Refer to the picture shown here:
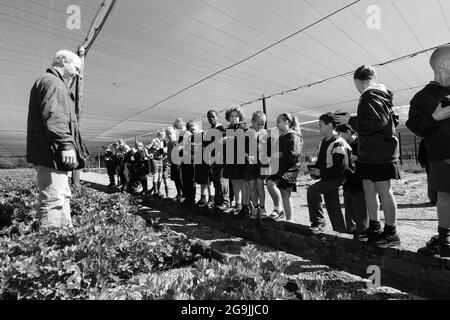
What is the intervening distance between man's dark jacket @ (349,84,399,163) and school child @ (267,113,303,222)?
1.53 m

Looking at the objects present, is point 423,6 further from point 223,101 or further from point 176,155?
point 223,101

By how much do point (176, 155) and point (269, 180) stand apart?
2768 mm

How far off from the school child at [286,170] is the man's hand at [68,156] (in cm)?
267

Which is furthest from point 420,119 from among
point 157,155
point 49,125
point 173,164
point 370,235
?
point 157,155

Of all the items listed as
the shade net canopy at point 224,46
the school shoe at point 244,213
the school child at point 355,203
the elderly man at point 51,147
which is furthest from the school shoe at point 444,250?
the shade net canopy at point 224,46

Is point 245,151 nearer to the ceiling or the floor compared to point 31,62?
nearer to the floor

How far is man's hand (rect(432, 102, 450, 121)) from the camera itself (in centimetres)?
241

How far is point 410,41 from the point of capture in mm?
7469

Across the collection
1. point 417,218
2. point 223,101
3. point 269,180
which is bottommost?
point 417,218

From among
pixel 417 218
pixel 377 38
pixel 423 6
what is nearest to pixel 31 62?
pixel 377 38

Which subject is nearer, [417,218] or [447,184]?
[447,184]

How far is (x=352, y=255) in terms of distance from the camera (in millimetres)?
3105

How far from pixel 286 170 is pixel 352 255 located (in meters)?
1.77
